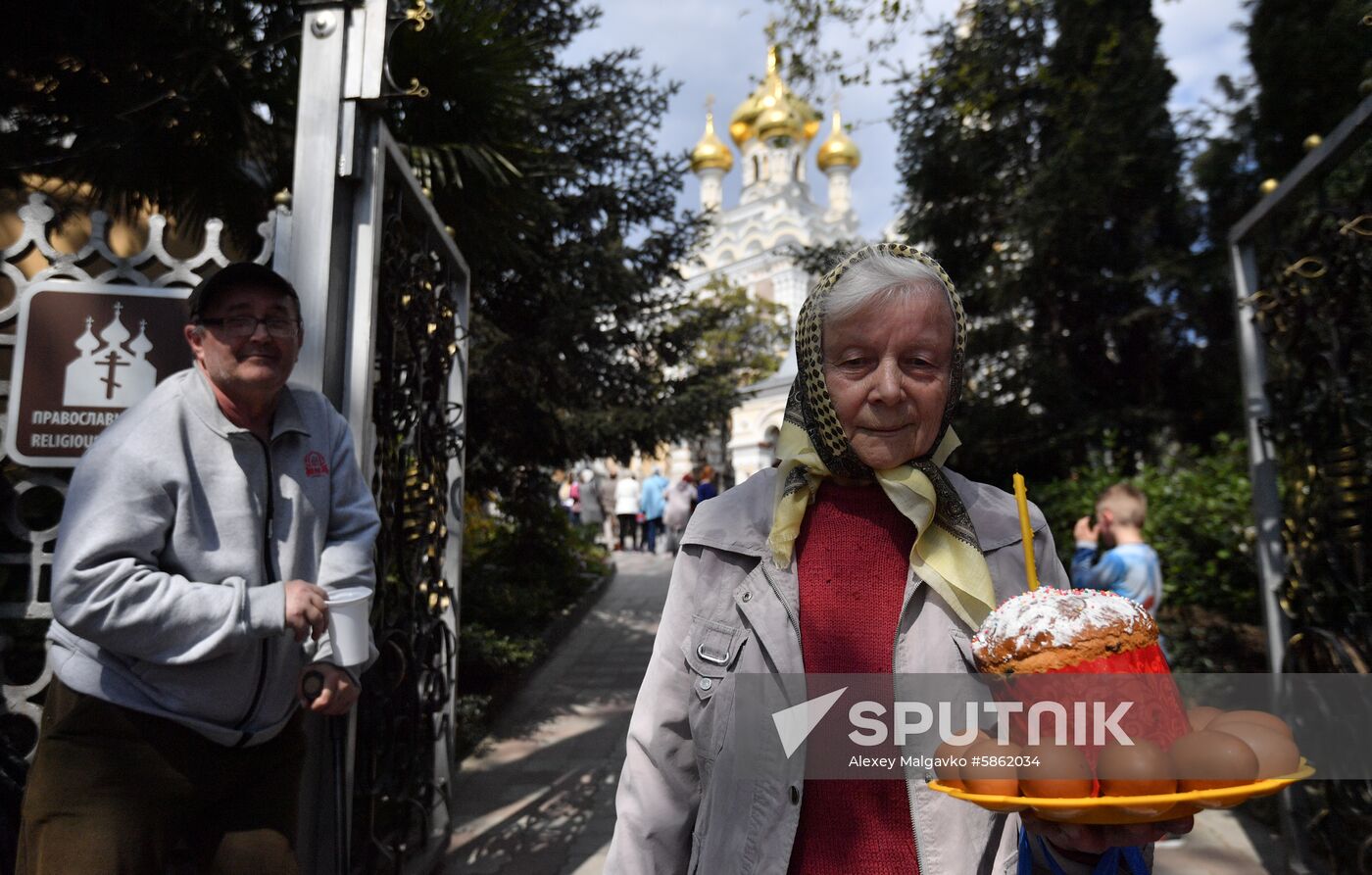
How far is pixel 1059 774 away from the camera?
3.51 ft

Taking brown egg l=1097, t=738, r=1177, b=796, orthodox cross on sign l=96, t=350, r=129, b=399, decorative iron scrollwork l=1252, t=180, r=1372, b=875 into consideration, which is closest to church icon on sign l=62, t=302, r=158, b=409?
orthodox cross on sign l=96, t=350, r=129, b=399

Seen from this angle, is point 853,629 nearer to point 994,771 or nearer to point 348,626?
point 994,771

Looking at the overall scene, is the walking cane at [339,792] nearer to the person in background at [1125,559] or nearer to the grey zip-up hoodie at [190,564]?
the grey zip-up hoodie at [190,564]

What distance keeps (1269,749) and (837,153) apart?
187ft

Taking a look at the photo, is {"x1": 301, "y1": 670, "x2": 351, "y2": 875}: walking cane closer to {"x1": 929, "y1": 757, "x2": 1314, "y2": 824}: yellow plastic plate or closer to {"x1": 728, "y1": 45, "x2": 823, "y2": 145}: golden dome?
{"x1": 929, "y1": 757, "x2": 1314, "y2": 824}: yellow plastic plate

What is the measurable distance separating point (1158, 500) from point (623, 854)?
6.70 metres

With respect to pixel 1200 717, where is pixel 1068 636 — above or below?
above

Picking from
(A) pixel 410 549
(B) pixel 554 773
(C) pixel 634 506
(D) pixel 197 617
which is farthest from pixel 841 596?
(C) pixel 634 506

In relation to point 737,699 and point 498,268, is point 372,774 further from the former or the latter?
point 498,268

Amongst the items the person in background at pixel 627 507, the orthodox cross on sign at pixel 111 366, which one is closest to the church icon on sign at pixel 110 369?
the orthodox cross on sign at pixel 111 366

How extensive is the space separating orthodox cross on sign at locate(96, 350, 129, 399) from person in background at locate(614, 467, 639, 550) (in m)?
15.0

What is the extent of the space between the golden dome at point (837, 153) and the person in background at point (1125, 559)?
52.6 meters

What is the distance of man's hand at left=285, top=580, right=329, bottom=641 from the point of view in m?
1.83

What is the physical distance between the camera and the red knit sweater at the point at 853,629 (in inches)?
55.5
